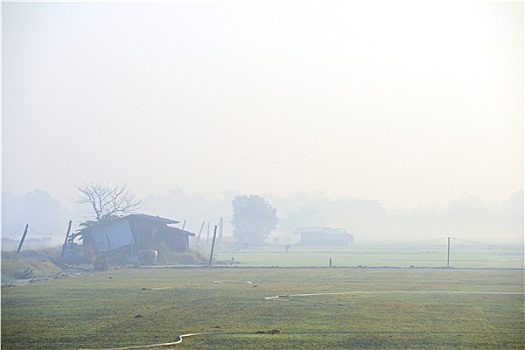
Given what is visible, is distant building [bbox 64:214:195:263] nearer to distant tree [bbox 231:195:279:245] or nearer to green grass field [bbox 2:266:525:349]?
green grass field [bbox 2:266:525:349]

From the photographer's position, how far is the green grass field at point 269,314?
50.5ft

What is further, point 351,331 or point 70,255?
point 70,255

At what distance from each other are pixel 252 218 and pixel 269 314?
102m

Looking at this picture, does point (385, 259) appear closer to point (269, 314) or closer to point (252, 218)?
point (269, 314)

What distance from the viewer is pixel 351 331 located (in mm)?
16562

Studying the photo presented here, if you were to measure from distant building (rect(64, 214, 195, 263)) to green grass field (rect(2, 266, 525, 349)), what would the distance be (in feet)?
63.9

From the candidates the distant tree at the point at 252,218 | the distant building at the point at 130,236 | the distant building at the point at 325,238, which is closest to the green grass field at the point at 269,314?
the distant building at the point at 130,236

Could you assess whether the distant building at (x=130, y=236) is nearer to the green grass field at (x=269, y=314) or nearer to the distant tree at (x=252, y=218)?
the green grass field at (x=269, y=314)

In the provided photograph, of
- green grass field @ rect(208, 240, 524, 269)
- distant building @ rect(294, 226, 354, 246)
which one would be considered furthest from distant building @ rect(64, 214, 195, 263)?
distant building @ rect(294, 226, 354, 246)

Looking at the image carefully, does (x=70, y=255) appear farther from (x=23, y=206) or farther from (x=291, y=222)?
(x=291, y=222)

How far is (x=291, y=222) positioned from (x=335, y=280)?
465ft

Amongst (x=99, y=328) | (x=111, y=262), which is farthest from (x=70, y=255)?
(x=99, y=328)

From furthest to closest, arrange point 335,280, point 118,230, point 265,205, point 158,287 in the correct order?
point 265,205
point 118,230
point 335,280
point 158,287

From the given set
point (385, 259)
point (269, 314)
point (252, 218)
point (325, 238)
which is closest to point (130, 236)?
point (385, 259)
